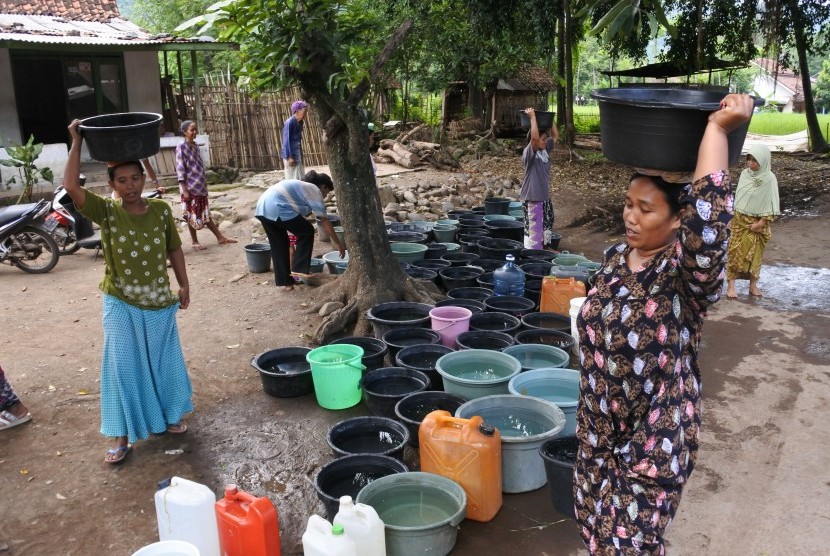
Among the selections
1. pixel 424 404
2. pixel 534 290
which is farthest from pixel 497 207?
pixel 424 404

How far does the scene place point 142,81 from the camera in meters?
13.7

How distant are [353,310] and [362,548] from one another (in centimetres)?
312

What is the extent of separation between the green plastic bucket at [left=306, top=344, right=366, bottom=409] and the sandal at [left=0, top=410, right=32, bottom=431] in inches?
68.2

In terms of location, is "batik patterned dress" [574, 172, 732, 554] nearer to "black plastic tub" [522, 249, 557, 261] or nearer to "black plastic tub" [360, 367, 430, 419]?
"black plastic tub" [360, 367, 430, 419]

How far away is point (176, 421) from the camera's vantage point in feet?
12.6

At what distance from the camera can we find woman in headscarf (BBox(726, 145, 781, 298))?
6.08 meters

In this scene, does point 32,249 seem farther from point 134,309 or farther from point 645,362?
point 645,362

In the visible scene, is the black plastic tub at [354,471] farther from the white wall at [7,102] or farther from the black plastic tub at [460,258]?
the white wall at [7,102]

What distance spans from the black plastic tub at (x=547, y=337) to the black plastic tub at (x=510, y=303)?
1.79 ft

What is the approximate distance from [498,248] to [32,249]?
17.2 ft

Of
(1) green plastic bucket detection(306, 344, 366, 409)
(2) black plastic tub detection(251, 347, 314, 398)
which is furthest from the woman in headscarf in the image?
(2) black plastic tub detection(251, 347, 314, 398)

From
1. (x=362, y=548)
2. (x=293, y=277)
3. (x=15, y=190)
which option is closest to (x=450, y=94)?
(x=15, y=190)

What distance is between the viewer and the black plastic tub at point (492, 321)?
202 inches

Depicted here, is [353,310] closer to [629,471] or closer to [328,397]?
[328,397]
